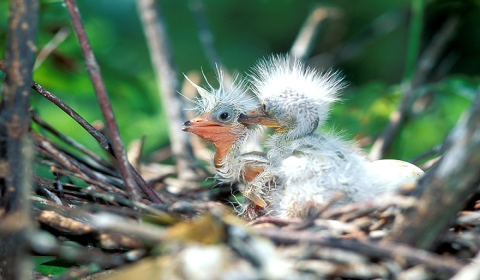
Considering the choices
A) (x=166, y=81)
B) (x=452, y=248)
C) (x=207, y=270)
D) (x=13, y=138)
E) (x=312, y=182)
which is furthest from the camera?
(x=166, y=81)

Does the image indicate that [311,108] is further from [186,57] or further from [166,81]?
[186,57]

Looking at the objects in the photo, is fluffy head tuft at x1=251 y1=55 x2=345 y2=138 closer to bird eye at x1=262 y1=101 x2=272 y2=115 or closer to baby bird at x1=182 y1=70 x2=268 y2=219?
bird eye at x1=262 y1=101 x2=272 y2=115

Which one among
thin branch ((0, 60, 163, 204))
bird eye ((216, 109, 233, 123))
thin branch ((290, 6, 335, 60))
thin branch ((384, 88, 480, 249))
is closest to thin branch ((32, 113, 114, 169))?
thin branch ((0, 60, 163, 204))

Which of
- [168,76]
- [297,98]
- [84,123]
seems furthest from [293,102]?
[168,76]

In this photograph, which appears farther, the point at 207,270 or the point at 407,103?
the point at 407,103

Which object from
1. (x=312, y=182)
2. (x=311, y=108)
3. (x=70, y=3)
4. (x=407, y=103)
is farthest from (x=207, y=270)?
(x=407, y=103)

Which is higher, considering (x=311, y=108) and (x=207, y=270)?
(x=311, y=108)
